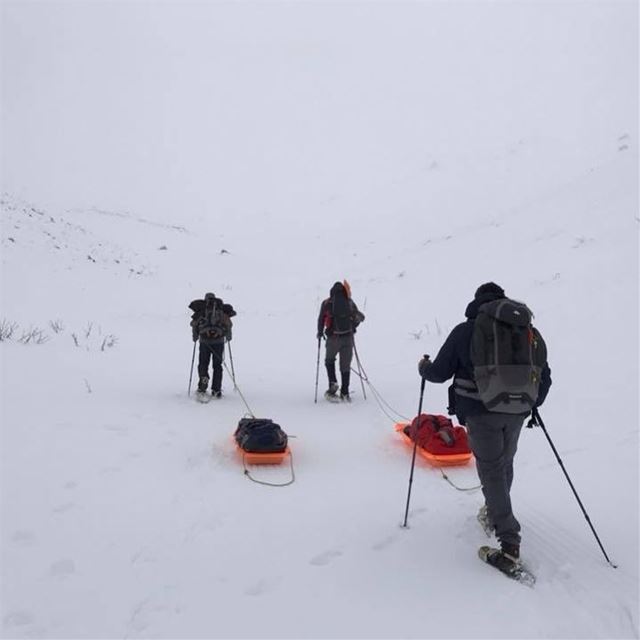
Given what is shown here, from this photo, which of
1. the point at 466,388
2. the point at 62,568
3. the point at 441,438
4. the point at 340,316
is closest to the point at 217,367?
the point at 340,316

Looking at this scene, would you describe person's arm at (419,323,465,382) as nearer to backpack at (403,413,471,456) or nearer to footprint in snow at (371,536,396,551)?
footprint in snow at (371,536,396,551)

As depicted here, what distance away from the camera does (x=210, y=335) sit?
982 centimetres

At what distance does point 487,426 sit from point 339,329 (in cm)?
565

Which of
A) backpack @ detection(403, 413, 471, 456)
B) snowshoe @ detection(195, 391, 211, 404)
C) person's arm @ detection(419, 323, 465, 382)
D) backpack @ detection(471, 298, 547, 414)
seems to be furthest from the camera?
snowshoe @ detection(195, 391, 211, 404)

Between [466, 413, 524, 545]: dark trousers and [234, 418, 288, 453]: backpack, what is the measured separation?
9.36 feet

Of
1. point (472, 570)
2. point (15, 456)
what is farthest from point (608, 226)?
point (15, 456)

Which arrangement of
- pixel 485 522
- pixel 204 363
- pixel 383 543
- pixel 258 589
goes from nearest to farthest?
1. pixel 258 589
2. pixel 383 543
3. pixel 485 522
4. pixel 204 363

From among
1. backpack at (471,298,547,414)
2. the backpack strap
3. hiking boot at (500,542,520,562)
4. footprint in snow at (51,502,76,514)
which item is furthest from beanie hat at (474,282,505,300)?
footprint in snow at (51,502,76,514)

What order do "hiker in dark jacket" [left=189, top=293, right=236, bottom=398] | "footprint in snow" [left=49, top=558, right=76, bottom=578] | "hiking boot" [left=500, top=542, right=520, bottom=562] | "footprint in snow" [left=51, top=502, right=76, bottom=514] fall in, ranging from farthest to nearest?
"hiker in dark jacket" [left=189, top=293, right=236, bottom=398]
"footprint in snow" [left=51, top=502, right=76, bottom=514]
"hiking boot" [left=500, top=542, right=520, bottom=562]
"footprint in snow" [left=49, top=558, right=76, bottom=578]

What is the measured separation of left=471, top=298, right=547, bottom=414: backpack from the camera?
433cm

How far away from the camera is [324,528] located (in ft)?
17.4

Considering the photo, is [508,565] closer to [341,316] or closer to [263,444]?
[263,444]

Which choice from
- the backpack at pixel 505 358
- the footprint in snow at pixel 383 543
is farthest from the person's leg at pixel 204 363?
the backpack at pixel 505 358

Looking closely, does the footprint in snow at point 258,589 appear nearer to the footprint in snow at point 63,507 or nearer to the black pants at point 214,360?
the footprint in snow at point 63,507
